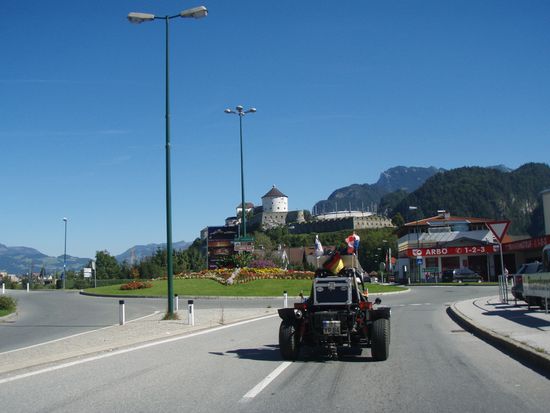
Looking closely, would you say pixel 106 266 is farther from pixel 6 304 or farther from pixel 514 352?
pixel 514 352

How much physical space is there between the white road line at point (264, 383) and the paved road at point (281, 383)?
1cm

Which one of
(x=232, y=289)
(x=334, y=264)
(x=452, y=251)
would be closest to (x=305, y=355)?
(x=334, y=264)

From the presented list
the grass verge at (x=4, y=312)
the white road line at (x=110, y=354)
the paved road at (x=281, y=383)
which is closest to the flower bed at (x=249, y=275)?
the grass verge at (x=4, y=312)

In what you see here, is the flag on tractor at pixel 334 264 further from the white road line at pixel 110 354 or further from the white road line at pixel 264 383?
the white road line at pixel 110 354

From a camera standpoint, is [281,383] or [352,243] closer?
[281,383]

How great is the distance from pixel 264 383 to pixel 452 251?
74088 mm

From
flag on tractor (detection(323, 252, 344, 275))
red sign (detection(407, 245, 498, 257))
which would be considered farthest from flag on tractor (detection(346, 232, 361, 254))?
red sign (detection(407, 245, 498, 257))

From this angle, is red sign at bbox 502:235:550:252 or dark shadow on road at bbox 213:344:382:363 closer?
dark shadow on road at bbox 213:344:382:363

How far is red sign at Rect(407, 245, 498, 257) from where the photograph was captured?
7806 centimetres

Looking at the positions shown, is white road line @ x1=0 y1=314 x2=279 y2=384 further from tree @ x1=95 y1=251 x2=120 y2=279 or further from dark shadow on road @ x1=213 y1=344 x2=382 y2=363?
tree @ x1=95 y1=251 x2=120 y2=279

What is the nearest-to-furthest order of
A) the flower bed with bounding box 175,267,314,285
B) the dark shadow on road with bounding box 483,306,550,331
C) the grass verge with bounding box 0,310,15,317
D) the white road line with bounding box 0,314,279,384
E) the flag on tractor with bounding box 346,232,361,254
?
the white road line with bounding box 0,314,279,384
the flag on tractor with bounding box 346,232,361,254
the dark shadow on road with bounding box 483,306,550,331
the grass verge with bounding box 0,310,15,317
the flower bed with bounding box 175,267,314,285

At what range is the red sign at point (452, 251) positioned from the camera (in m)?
78.1

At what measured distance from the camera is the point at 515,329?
15.3m

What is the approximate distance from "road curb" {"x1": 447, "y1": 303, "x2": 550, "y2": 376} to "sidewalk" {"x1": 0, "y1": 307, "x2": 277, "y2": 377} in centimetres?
809
